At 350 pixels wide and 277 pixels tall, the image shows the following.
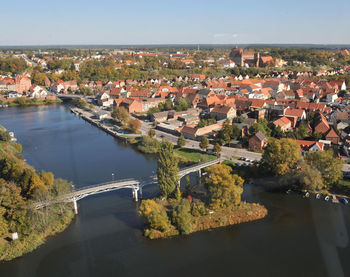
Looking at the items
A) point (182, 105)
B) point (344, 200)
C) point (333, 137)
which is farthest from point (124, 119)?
point (344, 200)

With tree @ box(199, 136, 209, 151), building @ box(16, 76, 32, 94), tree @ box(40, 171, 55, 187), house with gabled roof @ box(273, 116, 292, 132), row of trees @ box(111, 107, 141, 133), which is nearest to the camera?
tree @ box(40, 171, 55, 187)

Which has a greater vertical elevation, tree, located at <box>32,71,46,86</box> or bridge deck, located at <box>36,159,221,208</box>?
tree, located at <box>32,71,46,86</box>

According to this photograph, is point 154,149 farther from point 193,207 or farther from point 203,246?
point 203,246

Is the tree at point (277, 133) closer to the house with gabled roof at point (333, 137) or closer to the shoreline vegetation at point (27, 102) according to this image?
the house with gabled roof at point (333, 137)

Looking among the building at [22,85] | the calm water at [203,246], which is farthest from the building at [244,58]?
the calm water at [203,246]

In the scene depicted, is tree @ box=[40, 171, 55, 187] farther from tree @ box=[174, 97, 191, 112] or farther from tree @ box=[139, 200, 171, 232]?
tree @ box=[174, 97, 191, 112]

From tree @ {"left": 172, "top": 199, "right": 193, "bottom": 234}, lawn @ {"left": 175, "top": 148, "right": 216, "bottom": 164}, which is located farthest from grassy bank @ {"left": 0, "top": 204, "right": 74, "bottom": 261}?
lawn @ {"left": 175, "top": 148, "right": 216, "bottom": 164}
